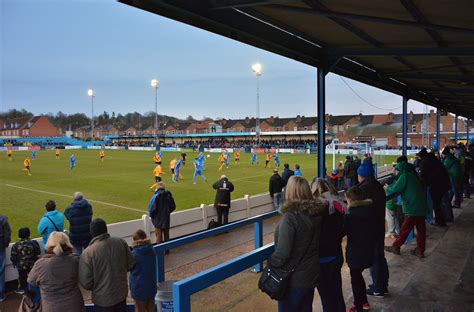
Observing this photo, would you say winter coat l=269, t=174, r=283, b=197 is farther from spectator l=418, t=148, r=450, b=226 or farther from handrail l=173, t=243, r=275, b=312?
handrail l=173, t=243, r=275, b=312

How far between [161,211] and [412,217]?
524 centimetres

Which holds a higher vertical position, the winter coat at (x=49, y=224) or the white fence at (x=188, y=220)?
the winter coat at (x=49, y=224)

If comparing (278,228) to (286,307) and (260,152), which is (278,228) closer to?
(286,307)

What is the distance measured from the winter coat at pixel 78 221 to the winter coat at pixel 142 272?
11.9 feet

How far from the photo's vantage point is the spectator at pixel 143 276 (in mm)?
4461

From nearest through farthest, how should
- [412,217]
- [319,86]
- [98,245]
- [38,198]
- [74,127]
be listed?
[98,245], [412,217], [319,86], [38,198], [74,127]

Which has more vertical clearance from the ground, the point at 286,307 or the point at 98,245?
the point at 98,245

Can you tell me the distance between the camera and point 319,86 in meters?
6.69

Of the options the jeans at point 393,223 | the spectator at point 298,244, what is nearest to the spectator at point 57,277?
the spectator at point 298,244

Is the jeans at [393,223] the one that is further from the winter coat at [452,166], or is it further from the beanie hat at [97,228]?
the beanie hat at [97,228]

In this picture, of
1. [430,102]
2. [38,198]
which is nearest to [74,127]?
[38,198]

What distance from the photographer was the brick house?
10531 centimetres

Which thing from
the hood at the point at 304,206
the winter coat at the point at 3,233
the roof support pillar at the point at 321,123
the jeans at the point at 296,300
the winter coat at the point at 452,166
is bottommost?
the winter coat at the point at 3,233

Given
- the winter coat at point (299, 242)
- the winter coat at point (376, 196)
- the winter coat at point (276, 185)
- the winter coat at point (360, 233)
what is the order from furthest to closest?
the winter coat at point (276, 185) < the winter coat at point (376, 196) < the winter coat at point (360, 233) < the winter coat at point (299, 242)
